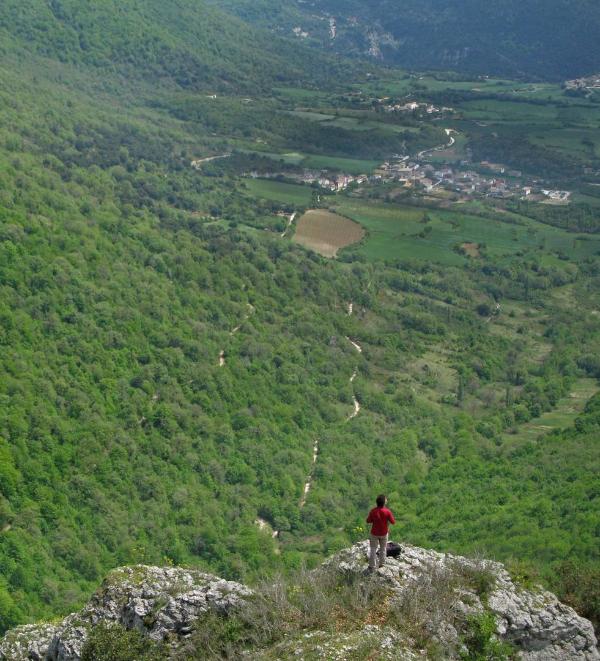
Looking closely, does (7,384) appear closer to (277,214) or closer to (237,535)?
(237,535)

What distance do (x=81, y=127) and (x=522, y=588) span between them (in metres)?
116

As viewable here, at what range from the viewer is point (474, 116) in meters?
188

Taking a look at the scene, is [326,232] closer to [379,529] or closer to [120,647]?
[379,529]

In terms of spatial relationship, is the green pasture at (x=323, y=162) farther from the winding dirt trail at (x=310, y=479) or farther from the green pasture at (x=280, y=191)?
the winding dirt trail at (x=310, y=479)

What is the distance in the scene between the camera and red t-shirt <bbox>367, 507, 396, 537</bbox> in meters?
21.5

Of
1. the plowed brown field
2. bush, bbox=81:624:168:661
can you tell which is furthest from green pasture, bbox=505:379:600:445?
bush, bbox=81:624:168:661

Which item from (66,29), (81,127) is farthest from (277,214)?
(66,29)

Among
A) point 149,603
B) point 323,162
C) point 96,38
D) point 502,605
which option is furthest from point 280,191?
point 502,605

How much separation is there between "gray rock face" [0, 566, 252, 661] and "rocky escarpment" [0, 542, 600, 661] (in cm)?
2

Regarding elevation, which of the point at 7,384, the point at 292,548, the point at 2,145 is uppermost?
the point at 2,145

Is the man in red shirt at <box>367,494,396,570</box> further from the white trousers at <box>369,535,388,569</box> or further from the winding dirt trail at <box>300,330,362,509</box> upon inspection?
the winding dirt trail at <box>300,330,362,509</box>

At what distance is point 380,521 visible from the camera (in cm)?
2164

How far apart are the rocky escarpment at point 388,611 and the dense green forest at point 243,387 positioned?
2.12 meters

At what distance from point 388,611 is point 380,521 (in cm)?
202
